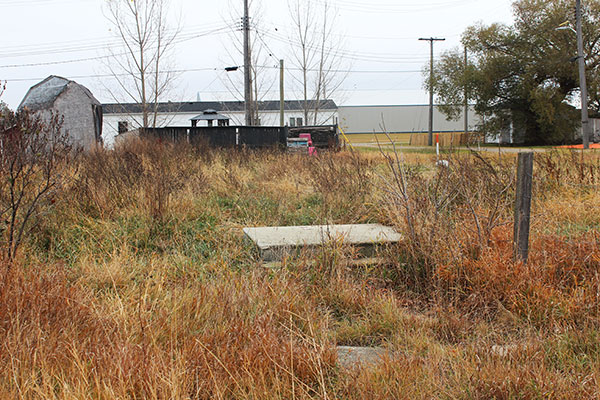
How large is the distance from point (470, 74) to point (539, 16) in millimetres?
5482

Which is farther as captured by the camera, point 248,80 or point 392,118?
point 392,118

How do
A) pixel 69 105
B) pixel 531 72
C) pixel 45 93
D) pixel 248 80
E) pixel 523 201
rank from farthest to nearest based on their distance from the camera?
pixel 531 72, pixel 248 80, pixel 69 105, pixel 45 93, pixel 523 201

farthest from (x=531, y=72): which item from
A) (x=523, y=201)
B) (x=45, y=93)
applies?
(x=523, y=201)

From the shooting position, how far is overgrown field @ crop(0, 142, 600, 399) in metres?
2.27

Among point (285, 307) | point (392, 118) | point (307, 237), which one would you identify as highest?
point (392, 118)

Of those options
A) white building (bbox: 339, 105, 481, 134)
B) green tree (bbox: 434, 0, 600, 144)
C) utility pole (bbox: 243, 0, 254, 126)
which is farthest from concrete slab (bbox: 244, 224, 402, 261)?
white building (bbox: 339, 105, 481, 134)

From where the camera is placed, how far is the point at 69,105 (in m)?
11.8

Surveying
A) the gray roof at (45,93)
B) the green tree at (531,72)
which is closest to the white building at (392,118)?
the green tree at (531,72)

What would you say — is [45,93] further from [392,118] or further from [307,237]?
[392,118]

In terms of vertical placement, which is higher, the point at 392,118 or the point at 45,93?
the point at 392,118

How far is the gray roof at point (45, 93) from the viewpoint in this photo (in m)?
11.2

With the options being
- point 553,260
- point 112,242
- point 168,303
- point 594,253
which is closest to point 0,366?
point 168,303

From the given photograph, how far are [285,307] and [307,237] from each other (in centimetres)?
142

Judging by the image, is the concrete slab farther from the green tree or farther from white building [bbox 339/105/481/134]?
white building [bbox 339/105/481/134]
